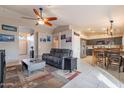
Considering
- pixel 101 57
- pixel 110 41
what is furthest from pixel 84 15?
pixel 101 57

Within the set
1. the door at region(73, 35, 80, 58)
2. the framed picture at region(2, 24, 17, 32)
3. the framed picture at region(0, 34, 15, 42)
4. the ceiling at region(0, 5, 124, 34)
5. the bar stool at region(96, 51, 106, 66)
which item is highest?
the ceiling at region(0, 5, 124, 34)

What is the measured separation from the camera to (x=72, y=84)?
3.17 meters

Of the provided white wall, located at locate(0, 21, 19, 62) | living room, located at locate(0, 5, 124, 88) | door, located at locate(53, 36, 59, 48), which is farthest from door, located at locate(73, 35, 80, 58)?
white wall, located at locate(0, 21, 19, 62)

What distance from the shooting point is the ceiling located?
13.8ft

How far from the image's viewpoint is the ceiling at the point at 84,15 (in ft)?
13.8

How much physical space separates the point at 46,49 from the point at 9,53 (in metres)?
1.69

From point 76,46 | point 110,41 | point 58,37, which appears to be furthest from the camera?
point 76,46

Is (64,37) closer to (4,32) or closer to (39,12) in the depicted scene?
(39,12)

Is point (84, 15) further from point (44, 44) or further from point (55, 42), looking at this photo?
point (44, 44)

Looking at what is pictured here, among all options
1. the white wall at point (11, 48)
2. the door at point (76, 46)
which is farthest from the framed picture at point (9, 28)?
the door at point (76, 46)

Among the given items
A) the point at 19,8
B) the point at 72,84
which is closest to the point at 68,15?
the point at 19,8

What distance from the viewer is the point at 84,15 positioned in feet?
15.7

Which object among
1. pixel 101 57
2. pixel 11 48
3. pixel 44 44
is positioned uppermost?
pixel 44 44

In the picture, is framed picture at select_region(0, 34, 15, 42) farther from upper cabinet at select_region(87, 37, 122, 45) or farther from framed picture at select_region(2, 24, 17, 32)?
upper cabinet at select_region(87, 37, 122, 45)
